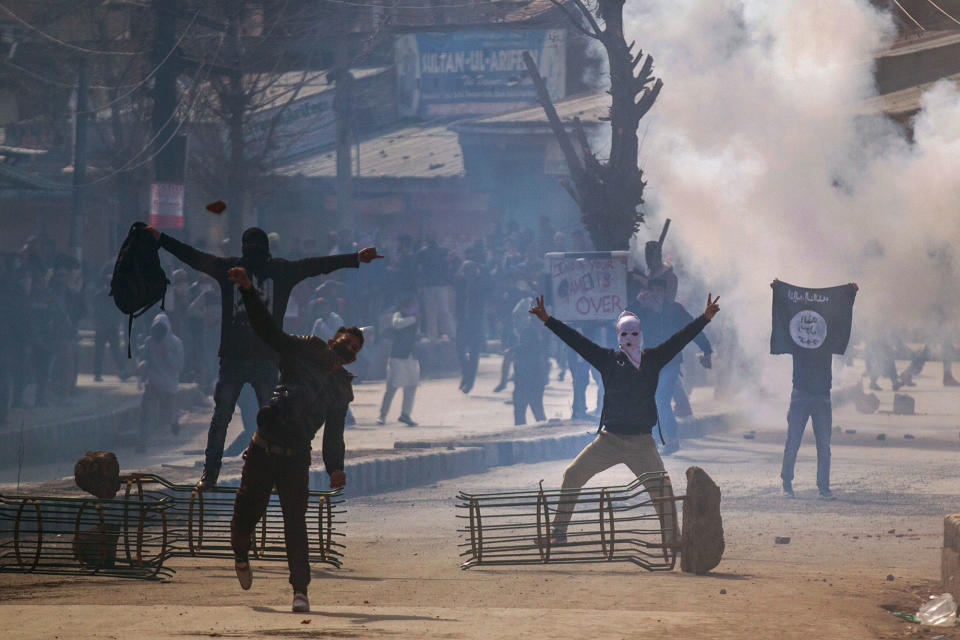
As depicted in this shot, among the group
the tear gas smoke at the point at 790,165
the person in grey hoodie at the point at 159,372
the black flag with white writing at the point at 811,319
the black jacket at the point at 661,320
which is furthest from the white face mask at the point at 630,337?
the tear gas smoke at the point at 790,165

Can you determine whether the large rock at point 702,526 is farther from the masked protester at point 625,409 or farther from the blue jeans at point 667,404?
the blue jeans at point 667,404

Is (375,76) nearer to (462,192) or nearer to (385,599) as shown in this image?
(462,192)

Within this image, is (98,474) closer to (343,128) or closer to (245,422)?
(245,422)

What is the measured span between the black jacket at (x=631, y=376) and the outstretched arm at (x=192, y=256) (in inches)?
88.0

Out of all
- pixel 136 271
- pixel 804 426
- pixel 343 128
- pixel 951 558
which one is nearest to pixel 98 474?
pixel 136 271

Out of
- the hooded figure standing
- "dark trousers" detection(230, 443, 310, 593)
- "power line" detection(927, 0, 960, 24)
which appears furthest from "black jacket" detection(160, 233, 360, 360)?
"power line" detection(927, 0, 960, 24)

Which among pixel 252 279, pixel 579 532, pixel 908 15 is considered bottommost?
pixel 579 532

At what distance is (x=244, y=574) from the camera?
7.87m

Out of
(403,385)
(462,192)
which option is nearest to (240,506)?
(403,385)

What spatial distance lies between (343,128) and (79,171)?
20.4 feet

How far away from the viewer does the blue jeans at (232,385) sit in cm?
938

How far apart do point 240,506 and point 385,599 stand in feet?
3.21

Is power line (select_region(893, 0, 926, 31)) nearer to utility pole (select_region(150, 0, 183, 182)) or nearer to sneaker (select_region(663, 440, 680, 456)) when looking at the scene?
utility pole (select_region(150, 0, 183, 182))

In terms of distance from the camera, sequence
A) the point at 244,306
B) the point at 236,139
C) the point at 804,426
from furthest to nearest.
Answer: the point at 236,139 < the point at 804,426 < the point at 244,306
